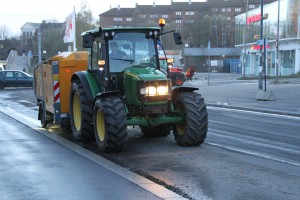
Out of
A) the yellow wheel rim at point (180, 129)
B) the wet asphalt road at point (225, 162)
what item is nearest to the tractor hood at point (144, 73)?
the yellow wheel rim at point (180, 129)

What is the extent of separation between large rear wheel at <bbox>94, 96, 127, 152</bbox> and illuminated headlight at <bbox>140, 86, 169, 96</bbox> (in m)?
0.50

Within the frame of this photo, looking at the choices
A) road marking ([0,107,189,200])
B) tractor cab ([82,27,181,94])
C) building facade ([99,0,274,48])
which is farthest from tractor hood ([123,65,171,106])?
building facade ([99,0,274,48])

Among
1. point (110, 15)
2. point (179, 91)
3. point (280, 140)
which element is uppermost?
point (110, 15)

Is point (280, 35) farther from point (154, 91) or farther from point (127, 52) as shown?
point (154, 91)

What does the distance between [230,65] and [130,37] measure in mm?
74459

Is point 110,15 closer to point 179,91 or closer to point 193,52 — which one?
point 193,52

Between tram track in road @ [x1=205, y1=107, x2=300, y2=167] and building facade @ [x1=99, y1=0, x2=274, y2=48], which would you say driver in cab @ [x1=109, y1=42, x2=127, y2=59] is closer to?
tram track in road @ [x1=205, y1=107, x2=300, y2=167]

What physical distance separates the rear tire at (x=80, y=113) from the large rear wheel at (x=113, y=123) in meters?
1.12

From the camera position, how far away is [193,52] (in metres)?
93.0

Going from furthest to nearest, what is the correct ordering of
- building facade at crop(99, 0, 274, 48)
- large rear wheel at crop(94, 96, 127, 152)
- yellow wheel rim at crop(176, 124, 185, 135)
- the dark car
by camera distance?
building facade at crop(99, 0, 274, 48)
the dark car
yellow wheel rim at crop(176, 124, 185, 135)
large rear wheel at crop(94, 96, 127, 152)

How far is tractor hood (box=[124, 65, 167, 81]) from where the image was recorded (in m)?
8.89

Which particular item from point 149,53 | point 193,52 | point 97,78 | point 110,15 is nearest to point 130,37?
point 149,53

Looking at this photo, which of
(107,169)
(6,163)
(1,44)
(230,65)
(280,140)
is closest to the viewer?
(107,169)

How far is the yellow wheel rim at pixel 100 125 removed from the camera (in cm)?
919
